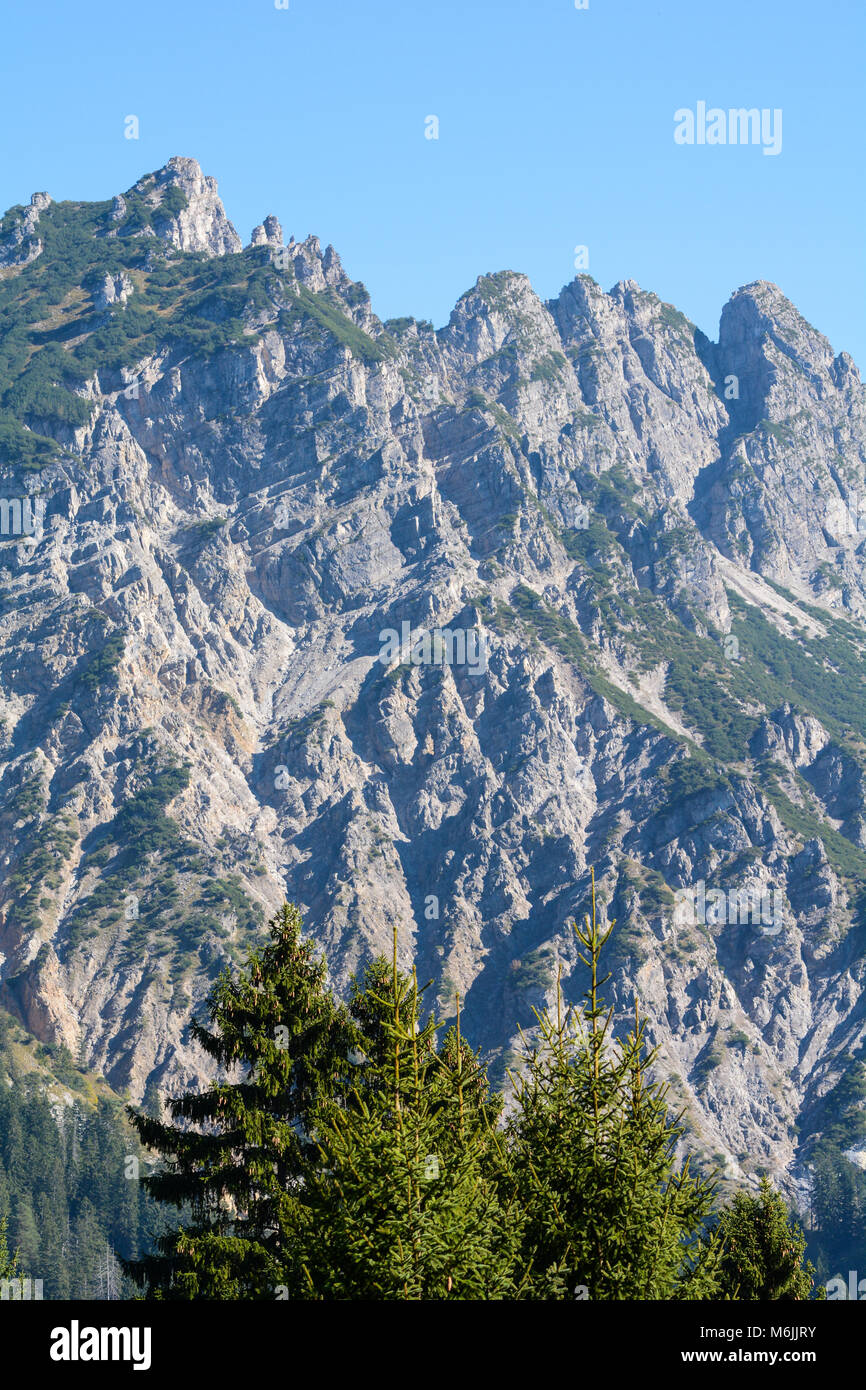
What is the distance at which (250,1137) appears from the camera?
37.1 metres

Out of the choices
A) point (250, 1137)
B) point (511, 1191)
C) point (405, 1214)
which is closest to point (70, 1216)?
point (250, 1137)

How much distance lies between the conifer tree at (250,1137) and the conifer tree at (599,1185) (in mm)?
12078

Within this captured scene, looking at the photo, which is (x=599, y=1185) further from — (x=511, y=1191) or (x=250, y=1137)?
(x=250, y=1137)

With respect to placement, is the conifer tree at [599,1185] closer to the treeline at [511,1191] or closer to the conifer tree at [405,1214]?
the treeline at [511,1191]

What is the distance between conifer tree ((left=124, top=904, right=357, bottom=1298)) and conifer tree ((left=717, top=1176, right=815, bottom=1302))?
62.1ft

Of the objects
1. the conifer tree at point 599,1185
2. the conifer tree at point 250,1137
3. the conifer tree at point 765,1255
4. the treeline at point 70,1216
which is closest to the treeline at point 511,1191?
the conifer tree at point 599,1185

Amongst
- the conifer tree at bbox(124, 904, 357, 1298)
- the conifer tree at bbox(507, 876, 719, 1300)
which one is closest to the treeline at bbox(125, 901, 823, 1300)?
the conifer tree at bbox(507, 876, 719, 1300)

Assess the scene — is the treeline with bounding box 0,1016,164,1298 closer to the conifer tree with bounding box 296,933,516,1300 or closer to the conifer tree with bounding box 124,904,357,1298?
the conifer tree with bounding box 124,904,357,1298

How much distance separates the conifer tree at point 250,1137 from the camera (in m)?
36.8
